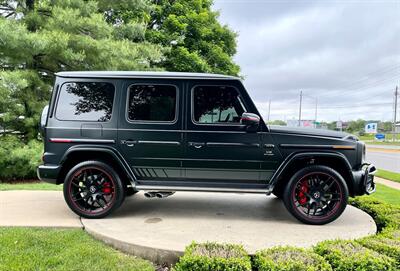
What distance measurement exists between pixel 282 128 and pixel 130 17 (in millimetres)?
13375

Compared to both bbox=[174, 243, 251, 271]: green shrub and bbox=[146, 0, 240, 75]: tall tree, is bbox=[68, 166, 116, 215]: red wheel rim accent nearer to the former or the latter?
bbox=[174, 243, 251, 271]: green shrub

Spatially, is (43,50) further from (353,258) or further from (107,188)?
(353,258)

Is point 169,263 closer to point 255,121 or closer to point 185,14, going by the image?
point 255,121

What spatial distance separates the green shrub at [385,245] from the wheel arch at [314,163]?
88cm

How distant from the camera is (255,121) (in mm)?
3992

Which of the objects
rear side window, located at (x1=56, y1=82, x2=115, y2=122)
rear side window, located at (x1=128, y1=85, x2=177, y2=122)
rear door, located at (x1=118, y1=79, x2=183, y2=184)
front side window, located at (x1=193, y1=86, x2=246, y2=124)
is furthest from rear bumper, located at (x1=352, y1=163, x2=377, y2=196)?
rear side window, located at (x1=56, y1=82, x2=115, y2=122)

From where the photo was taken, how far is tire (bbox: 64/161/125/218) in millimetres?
4238

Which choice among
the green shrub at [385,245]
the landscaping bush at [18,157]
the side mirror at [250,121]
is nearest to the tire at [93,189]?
the side mirror at [250,121]

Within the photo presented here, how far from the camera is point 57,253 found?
3.23m

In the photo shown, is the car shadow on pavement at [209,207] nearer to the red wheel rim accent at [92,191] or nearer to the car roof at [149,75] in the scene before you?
the red wheel rim accent at [92,191]

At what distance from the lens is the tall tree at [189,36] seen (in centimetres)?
1565

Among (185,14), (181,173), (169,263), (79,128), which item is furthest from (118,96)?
(185,14)

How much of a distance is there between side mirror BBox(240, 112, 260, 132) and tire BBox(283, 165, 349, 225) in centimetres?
88

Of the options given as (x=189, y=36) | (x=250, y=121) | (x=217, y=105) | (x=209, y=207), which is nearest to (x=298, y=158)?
(x=250, y=121)
